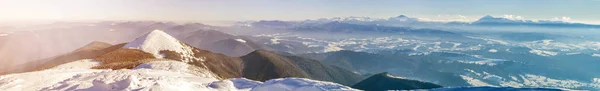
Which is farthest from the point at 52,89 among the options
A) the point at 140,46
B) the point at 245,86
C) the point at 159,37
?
the point at 159,37

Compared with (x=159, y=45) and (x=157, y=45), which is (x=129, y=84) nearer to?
(x=157, y=45)

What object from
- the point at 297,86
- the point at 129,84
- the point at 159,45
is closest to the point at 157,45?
the point at 159,45

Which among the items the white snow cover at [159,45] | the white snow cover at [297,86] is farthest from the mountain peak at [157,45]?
the white snow cover at [297,86]

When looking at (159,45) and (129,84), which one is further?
(159,45)

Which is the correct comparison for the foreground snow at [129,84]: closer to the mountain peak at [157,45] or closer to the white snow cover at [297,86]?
the white snow cover at [297,86]

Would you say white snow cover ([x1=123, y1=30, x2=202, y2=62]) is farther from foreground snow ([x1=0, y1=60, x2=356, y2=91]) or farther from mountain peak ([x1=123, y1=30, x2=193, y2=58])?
foreground snow ([x1=0, y1=60, x2=356, y2=91])

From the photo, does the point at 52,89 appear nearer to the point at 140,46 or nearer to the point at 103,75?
the point at 103,75

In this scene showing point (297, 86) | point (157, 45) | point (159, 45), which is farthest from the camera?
point (159, 45)

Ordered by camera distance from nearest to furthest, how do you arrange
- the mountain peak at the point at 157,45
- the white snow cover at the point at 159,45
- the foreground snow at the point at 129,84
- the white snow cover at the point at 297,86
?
the foreground snow at the point at 129,84 → the white snow cover at the point at 297,86 → the mountain peak at the point at 157,45 → the white snow cover at the point at 159,45
